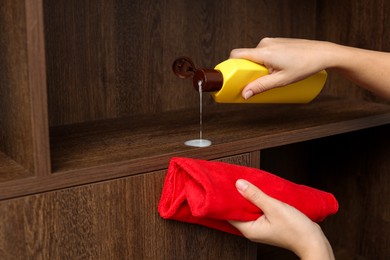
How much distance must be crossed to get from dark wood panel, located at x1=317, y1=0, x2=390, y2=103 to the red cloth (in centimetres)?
56

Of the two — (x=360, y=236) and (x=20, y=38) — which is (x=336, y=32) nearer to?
(x=360, y=236)

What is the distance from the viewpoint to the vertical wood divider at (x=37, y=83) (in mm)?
722

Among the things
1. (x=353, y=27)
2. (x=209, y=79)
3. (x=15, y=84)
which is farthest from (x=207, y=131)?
(x=353, y=27)

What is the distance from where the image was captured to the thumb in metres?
0.96

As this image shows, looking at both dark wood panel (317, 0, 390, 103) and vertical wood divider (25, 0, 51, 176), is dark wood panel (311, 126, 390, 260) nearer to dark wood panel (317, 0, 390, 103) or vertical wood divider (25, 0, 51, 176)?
dark wood panel (317, 0, 390, 103)

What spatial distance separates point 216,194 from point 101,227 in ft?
0.60

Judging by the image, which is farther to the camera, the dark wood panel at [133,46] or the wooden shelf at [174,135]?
the dark wood panel at [133,46]

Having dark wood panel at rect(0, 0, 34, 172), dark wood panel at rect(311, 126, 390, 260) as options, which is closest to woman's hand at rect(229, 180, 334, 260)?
dark wood panel at rect(0, 0, 34, 172)

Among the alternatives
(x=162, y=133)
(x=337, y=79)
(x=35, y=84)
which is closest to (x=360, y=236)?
(x=337, y=79)

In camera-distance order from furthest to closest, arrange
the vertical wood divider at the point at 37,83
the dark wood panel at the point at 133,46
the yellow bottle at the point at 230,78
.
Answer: the dark wood panel at the point at 133,46 < the yellow bottle at the point at 230,78 < the vertical wood divider at the point at 37,83

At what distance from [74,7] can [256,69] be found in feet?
1.34

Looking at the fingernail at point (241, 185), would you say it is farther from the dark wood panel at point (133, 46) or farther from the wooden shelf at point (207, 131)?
the dark wood panel at point (133, 46)

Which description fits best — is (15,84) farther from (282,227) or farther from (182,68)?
(282,227)

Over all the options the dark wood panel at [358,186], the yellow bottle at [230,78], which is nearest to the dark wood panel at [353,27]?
the dark wood panel at [358,186]
